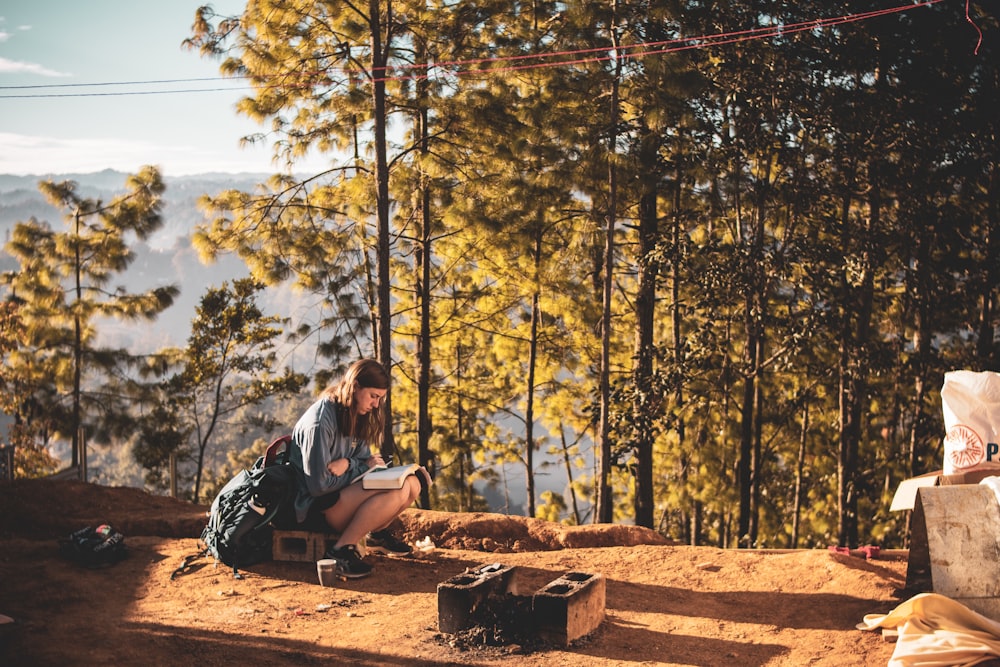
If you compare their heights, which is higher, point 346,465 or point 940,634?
point 346,465

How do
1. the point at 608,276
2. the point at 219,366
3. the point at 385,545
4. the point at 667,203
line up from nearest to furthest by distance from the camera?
the point at 385,545
the point at 608,276
the point at 667,203
the point at 219,366

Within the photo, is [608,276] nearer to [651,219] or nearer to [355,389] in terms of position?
[651,219]

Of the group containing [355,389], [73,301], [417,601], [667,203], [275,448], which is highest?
[667,203]

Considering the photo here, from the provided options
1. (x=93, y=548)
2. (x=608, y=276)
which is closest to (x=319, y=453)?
(x=93, y=548)

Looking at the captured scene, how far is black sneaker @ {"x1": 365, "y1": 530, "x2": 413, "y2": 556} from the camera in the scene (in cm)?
613

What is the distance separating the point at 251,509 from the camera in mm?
5551

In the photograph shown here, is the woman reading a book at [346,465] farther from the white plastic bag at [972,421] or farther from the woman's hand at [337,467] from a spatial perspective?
the white plastic bag at [972,421]

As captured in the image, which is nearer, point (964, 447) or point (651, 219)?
point (964, 447)

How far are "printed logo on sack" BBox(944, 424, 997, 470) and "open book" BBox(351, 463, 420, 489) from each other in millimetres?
3371

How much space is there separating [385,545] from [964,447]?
3.84m

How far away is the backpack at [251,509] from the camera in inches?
218

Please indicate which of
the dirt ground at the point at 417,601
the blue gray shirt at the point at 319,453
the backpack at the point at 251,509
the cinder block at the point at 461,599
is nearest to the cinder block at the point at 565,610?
the dirt ground at the point at 417,601

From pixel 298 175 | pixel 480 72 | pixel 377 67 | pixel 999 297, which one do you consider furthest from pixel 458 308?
pixel 999 297

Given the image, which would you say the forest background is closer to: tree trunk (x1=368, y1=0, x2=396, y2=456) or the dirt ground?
tree trunk (x1=368, y1=0, x2=396, y2=456)
